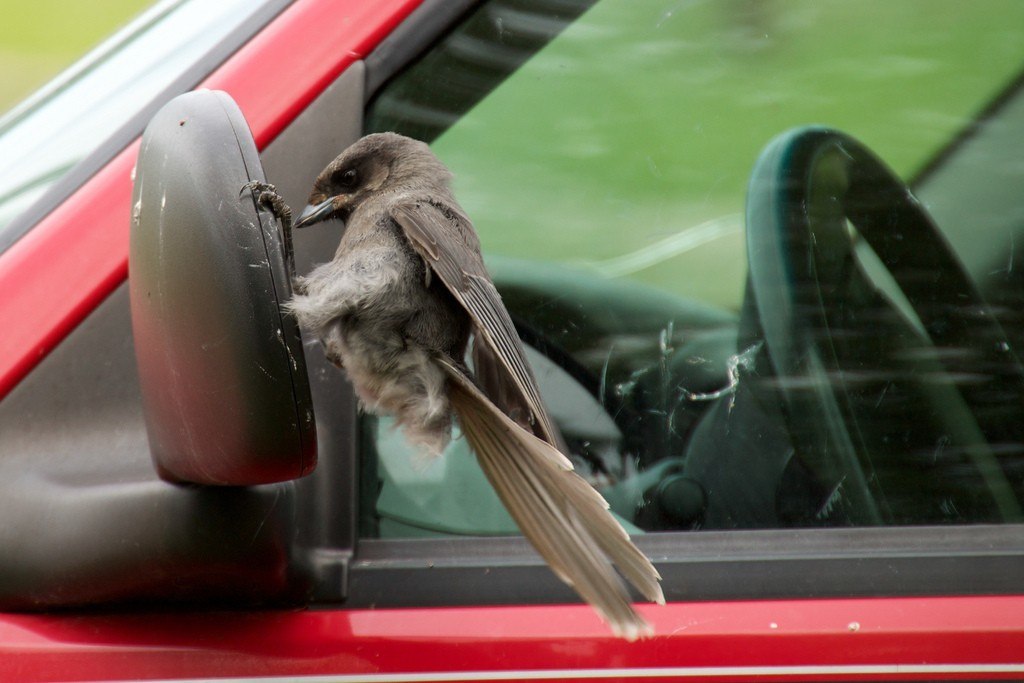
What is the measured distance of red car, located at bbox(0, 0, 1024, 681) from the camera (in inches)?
64.5

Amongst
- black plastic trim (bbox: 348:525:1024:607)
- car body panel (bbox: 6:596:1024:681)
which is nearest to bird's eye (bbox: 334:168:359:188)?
black plastic trim (bbox: 348:525:1024:607)

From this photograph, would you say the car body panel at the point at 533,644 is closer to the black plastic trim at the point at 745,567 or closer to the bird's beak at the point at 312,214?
the black plastic trim at the point at 745,567

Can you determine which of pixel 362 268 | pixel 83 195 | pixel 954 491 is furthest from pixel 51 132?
pixel 954 491

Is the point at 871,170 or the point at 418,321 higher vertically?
the point at 871,170

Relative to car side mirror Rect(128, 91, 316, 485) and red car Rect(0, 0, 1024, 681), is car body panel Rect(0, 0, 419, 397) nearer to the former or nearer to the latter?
red car Rect(0, 0, 1024, 681)

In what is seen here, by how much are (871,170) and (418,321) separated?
2.69ft

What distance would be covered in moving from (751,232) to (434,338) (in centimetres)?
58

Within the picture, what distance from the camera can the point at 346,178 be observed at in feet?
6.34

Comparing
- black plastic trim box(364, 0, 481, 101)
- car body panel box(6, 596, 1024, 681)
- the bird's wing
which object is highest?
black plastic trim box(364, 0, 481, 101)

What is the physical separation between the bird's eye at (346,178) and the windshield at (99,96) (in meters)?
0.28

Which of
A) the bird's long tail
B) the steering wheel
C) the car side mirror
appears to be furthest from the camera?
the steering wheel

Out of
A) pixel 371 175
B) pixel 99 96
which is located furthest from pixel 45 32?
pixel 371 175

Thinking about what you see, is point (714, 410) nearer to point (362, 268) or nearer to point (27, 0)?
point (362, 268)

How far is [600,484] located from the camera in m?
1.89
